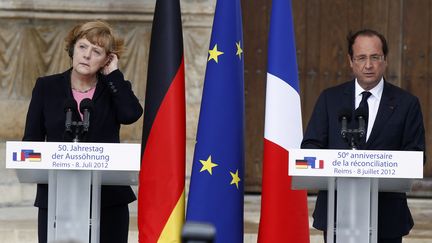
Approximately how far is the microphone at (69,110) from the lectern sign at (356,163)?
1.05 m

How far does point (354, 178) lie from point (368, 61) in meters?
0.74

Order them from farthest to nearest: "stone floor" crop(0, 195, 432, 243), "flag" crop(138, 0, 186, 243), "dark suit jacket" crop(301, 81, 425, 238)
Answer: "stone floor" crop(0, 195, 432, 243), "flag" crop(138, 0, 186, 243), "dark suit jacket" crop(301, 81, 425, 238)

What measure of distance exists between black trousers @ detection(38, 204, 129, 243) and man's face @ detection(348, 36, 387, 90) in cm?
133

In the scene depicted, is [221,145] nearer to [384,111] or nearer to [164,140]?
[164,140]

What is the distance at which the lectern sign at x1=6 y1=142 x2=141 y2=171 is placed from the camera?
5988 millimetres

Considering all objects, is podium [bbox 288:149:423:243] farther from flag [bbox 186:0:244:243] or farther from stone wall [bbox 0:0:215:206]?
stone wall [bbox 0:0:215:206]

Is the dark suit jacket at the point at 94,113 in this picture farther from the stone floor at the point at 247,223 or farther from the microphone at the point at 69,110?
the stone floor at the point at 247,223

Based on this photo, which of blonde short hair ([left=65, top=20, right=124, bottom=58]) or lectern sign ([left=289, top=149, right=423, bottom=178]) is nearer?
lectern sign ([left=289, top=149, right=423, bottom=178])

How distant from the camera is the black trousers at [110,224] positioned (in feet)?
21.3

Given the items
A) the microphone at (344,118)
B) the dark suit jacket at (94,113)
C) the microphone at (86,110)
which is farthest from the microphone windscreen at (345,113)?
the microphone at (86,110)

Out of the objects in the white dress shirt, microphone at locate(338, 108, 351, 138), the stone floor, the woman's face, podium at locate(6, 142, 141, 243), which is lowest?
the stone floor

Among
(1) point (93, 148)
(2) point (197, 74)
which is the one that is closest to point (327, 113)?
(1) point (93, 148)

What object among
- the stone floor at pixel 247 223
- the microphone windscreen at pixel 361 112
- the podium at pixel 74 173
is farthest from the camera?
the stone floor at pixel 247 223

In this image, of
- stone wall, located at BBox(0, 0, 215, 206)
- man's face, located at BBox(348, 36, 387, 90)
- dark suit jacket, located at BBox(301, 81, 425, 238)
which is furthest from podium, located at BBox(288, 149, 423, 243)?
stone wall, located at BBox(0, 0, 215, 206)
